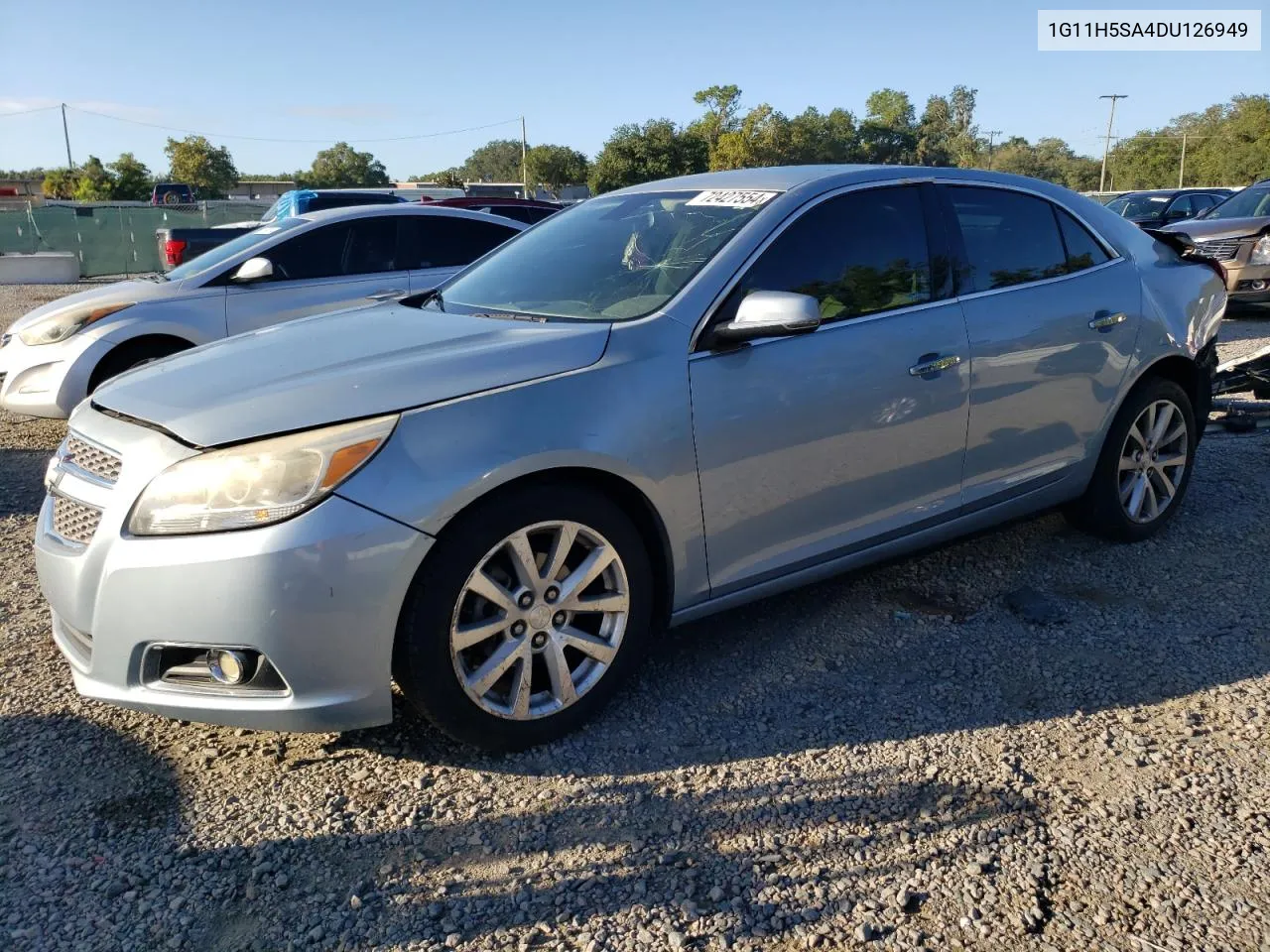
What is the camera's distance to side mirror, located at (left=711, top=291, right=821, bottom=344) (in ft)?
10.1

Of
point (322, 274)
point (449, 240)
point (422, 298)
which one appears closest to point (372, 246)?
point (322, 274)

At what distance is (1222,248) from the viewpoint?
1142 cm

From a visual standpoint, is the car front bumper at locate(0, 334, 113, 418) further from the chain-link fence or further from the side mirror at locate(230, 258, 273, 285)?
the chain-link fence

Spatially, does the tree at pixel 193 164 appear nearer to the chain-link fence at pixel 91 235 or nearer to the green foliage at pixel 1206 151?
the chain-link fence at pixel 91 235

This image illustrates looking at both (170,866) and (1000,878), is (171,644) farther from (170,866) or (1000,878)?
(1000,878)

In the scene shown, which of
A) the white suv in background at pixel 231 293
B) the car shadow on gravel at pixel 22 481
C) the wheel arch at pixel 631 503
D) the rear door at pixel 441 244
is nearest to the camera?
the wheel arch at pixel 631 503

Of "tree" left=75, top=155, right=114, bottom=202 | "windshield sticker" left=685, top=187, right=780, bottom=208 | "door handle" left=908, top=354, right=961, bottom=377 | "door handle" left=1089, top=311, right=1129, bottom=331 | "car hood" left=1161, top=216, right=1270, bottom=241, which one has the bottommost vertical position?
"door handle" left=908, top=354, right=961, bottom=377


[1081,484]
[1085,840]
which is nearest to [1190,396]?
[1081,484]

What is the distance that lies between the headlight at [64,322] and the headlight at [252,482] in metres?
4.81

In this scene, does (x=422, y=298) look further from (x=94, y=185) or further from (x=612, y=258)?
(x=94, y=185)

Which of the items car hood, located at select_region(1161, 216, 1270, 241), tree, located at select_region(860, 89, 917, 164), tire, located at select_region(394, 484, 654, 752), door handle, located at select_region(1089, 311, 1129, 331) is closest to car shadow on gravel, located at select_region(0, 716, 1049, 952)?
tire, located at select_region(394, 484, 654, 752)

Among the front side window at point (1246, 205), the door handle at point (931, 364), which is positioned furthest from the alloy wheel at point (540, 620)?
the front side window at point (1246, 205)

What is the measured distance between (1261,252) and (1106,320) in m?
8.77

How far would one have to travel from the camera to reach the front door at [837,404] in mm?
3199
